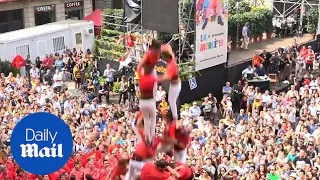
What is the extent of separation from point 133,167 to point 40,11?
3066 centimetres

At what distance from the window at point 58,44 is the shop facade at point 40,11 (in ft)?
22.2

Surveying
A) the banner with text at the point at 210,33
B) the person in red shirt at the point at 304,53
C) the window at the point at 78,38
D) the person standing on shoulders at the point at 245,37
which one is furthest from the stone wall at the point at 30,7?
the person in red shirt at the point at 304,53

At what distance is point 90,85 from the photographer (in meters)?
24.5

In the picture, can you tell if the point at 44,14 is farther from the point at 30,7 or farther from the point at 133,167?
the point at 133,167

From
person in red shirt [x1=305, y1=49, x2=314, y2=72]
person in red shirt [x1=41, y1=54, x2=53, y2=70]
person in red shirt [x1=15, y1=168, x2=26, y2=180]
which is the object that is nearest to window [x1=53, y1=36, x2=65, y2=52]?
person in red shirt [x1=41, y1=54, x2=53, y2=70]

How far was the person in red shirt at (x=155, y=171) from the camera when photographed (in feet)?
27.1

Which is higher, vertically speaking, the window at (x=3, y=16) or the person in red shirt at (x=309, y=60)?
the window at (x=3, y=16)

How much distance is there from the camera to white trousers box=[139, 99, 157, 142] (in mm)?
8188

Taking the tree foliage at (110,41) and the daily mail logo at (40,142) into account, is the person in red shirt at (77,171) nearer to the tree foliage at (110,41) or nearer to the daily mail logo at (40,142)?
the daily mail logo at (40,142)

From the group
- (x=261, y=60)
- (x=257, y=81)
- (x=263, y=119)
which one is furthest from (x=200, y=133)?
(x=261, y=60)

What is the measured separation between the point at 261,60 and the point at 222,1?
3.17m

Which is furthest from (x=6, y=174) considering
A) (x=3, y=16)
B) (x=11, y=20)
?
(x=11, y=20)

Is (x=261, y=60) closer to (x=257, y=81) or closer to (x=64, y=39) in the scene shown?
(x=257, y=81)

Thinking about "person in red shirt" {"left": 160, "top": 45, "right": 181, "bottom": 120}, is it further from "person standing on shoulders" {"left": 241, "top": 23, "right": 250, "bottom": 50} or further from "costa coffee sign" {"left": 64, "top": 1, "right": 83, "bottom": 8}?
"costa coffee sign" {"left": 64, "top": 1, "right": 83, "bottom": 8}
